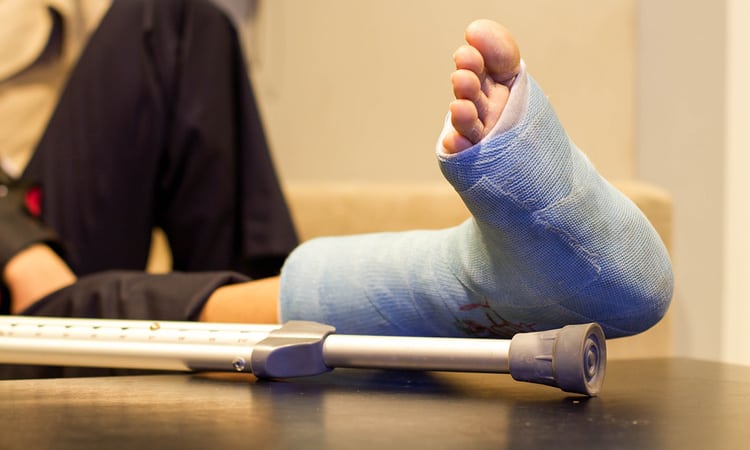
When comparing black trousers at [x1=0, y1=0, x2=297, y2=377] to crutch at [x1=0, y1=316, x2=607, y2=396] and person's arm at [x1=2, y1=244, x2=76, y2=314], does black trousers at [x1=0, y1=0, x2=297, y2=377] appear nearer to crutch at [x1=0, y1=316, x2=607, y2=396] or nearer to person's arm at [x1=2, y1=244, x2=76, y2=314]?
person's arm at [x1=2, y1=244, x2=76, y2=314]

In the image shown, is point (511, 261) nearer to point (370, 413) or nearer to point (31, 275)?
point (370, 413)

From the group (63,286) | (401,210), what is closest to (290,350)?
(63,286)

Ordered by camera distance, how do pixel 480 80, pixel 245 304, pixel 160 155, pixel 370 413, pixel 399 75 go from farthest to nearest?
pixel 399 75 < pixel 160 155 < pixel 245 304 < pixel 480 80 < pixel 370 413

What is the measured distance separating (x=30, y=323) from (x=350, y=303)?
0.22 meters

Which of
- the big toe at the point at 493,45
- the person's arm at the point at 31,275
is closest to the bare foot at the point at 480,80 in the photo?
the big toe at the point at 493,45

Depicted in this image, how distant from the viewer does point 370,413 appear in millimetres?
417

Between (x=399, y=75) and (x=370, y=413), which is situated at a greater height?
(x=399, y=75)

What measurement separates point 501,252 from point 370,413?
17 centimetres

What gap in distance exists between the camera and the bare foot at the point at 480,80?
1.62 ft

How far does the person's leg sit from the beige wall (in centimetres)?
21

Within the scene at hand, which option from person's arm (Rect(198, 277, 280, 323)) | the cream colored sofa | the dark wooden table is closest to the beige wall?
the cream colored sofa

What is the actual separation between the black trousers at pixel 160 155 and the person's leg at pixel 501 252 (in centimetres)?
52

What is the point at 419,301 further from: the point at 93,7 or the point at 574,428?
the point at 93,7

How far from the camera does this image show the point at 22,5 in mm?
1420
